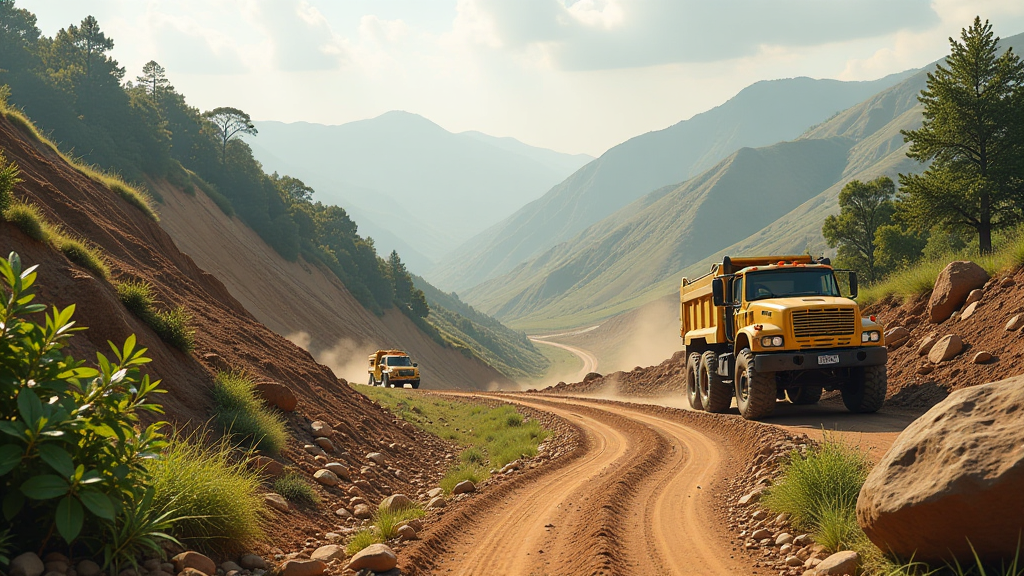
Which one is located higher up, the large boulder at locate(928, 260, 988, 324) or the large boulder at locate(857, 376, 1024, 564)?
the large boulder at locate(928, 260, 988, 324)

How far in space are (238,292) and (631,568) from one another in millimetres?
50179

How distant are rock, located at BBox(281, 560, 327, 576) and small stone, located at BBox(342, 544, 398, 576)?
304 millimetres

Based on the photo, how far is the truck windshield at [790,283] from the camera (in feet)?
54.4

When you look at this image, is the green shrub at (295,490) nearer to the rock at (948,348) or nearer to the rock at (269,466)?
the rock at (269,466)

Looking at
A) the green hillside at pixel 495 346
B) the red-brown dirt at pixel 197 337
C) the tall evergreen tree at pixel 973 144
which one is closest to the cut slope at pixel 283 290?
the red-brown dirt at pixel 197 337

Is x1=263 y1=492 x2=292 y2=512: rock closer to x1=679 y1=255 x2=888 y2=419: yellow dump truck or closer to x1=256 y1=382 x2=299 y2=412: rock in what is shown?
x1=256 y1=382 x2=299 y2=412: rock

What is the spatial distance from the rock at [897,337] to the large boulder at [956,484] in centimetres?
1568

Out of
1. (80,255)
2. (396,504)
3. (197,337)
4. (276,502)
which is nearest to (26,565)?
(276,502)

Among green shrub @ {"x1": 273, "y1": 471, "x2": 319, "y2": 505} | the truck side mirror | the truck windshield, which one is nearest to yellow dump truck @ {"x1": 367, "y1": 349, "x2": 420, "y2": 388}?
the truck side mirror

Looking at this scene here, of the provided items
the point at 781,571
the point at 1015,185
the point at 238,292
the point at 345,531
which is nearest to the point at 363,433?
the point at 345,531

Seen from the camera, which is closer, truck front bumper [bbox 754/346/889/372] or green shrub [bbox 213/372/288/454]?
green shrub [bbox 213/372/288/454]

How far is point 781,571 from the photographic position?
6.58 metres

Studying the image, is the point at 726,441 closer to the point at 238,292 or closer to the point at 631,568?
the point at 631,568

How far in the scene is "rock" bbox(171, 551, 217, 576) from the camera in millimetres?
5766
